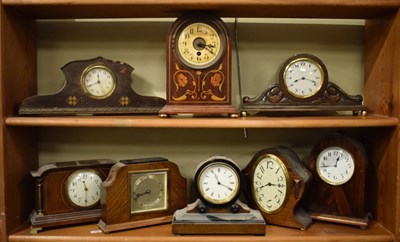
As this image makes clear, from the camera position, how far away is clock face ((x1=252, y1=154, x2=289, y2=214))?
1371 mm

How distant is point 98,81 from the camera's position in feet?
4.74

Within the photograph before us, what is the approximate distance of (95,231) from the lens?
134 cm

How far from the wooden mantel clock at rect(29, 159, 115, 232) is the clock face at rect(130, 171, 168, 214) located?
139mm

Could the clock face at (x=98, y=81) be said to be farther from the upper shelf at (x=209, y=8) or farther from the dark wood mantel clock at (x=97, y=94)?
the upper shelf at (x=209, y=8)

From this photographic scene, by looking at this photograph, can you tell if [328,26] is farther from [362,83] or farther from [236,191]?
[236,191]

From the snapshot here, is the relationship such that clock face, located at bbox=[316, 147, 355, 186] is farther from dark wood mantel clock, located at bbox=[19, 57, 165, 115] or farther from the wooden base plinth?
dark wood mantel clock, located at bbox=[19, 57, 165, 115]

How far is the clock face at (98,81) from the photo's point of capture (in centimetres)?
143

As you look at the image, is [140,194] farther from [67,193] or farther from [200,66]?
[200,66]

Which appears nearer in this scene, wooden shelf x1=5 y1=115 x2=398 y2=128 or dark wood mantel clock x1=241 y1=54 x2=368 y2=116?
wooden shelf x1=5 y1=115 x2=398 y2=128

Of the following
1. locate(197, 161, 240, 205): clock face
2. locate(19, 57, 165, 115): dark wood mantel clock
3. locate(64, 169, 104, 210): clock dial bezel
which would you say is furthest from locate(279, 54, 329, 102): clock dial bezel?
locate(64, 169, 104, 210): clock dial bezel

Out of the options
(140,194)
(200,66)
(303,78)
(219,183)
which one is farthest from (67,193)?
(303,78)

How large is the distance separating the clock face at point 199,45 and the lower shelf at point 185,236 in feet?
1.91

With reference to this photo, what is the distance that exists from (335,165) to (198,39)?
66 centimetres

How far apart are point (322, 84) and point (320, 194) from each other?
400 mm
